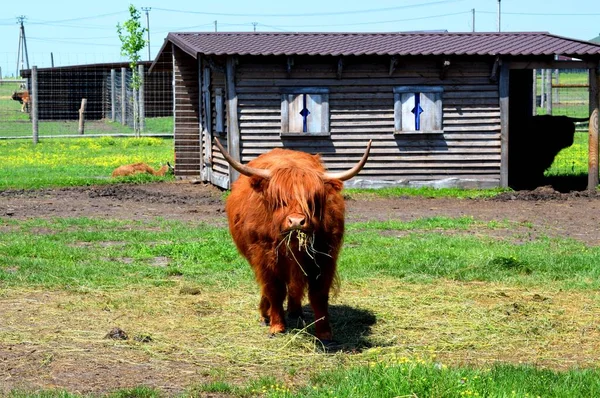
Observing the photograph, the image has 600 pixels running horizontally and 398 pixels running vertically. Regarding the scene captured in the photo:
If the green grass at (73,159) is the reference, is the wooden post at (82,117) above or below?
above

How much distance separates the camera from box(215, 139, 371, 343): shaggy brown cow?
24.0 feet

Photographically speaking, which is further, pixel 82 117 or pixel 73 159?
pixel 82 117

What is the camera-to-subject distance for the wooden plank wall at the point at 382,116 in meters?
19.9

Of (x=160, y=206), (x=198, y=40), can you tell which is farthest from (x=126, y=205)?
(x=198, y=40)

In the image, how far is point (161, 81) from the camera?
4156 cm

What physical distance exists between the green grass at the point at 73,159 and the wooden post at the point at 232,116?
326cm

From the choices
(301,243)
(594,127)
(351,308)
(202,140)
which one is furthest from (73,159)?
(301,243)

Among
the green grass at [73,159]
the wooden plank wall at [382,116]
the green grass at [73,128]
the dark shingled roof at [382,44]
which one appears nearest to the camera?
the dark shingled roof at [382,44]

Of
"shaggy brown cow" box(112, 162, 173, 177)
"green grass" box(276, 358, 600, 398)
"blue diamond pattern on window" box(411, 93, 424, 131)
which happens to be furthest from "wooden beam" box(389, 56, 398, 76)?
"green grass" box(276, 358, 600, 398)

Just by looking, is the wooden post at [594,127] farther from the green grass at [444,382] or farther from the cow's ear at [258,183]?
the green grass at [444,382]

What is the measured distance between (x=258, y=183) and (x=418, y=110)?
12884 millimetres

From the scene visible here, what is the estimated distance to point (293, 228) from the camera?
7164 mm

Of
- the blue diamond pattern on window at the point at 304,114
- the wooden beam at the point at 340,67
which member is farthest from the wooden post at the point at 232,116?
the wooden beam at the point at 340,67

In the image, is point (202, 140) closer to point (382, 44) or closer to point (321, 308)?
point (382, 44)
